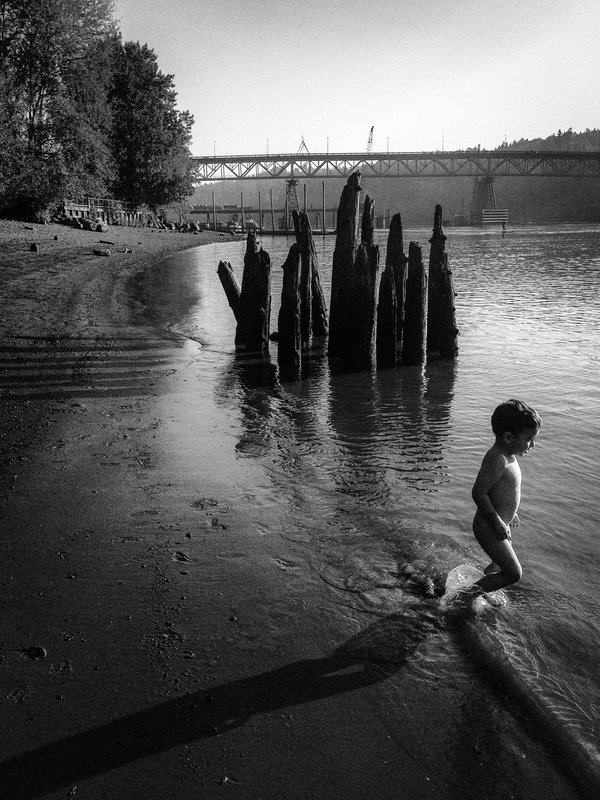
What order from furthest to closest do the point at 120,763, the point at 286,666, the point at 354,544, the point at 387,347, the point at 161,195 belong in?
1. the point at 161,195
2. the point at 387,347
3. the point at 354,544
4. the point at 286,666
5. the point at 120,763

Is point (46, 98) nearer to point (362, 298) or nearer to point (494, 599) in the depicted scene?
point (362, 298)

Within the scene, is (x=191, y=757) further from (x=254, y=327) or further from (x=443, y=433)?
(x=254, y=327)

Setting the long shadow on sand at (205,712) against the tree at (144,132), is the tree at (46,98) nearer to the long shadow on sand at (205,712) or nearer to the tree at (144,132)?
the tree at (144,132)

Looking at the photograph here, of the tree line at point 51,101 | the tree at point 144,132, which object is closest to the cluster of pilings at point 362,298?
the tree line at point 51,101

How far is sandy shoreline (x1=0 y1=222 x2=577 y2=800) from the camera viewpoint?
10.2 ft

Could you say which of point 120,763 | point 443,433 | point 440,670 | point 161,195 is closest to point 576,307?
point 443,433

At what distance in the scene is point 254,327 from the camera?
585 inches

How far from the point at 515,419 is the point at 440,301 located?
10086mm

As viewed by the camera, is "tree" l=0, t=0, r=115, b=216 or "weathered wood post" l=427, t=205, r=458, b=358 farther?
"tree" l=0, t=0, r=115, b=216

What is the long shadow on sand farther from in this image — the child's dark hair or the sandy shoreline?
the child's dark hair

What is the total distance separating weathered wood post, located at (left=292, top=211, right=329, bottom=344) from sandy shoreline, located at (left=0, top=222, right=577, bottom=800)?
8017 mm

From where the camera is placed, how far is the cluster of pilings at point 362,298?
513 inches

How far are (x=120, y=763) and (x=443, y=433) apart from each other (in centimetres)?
724

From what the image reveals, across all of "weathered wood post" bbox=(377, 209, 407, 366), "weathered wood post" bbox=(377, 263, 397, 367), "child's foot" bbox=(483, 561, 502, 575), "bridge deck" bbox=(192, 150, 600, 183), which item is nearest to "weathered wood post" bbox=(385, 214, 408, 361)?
"weathered wood post" bbox=(377, 209, 407, 366)
